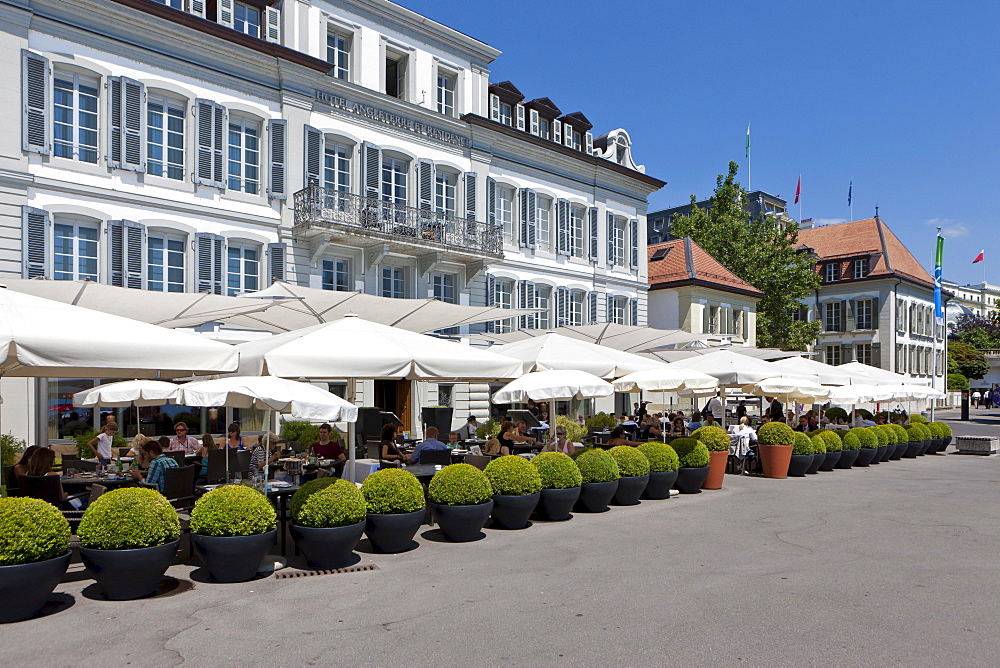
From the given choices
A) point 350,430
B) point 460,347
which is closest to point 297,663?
point 350,430

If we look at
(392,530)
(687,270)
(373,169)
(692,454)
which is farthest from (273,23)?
(687,270)

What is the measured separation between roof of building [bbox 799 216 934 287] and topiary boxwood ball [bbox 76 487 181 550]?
57.5 metres

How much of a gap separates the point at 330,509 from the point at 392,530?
96cm

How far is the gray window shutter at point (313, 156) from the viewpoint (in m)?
21.9

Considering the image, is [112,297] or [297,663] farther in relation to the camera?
[112,297]

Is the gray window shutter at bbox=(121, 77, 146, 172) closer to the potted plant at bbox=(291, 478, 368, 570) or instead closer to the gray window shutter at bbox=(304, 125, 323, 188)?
the gray window shutter at bbox=(304, 125, 323, 188)

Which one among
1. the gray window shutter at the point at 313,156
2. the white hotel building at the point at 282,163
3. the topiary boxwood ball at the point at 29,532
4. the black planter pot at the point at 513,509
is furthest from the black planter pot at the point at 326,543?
the gray window shutter at the point at 313,156

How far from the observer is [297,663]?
17.4ft

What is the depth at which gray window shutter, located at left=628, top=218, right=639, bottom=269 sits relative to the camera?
3397 centimetres

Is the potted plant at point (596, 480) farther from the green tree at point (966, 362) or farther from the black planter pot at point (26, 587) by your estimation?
the green tree at point (966, 362)

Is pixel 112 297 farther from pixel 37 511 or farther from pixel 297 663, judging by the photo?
pixel 297 663

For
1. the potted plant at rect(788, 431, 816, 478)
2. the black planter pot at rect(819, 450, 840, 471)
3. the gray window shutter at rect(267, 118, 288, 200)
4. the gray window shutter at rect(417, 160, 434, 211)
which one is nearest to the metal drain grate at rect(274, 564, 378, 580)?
the potted plant at rect(788, 431, 816, 478)

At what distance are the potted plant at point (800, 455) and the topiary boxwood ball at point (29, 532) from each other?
13.8 m

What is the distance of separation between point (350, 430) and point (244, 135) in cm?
1436
